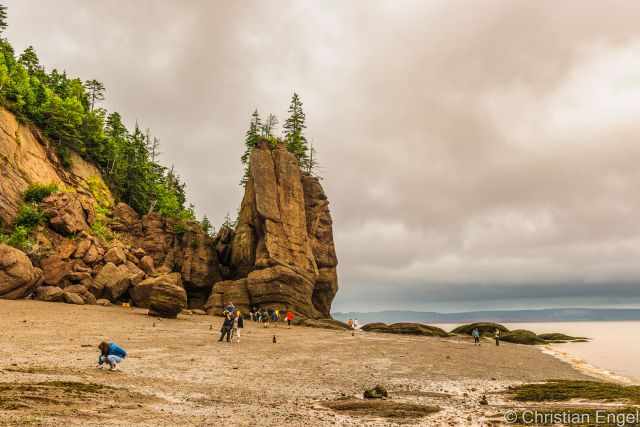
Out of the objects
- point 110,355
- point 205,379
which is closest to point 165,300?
point 110,355

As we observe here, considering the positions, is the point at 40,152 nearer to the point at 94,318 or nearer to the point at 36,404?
the point at 94,318

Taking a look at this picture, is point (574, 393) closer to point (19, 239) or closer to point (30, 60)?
point (19, 239)

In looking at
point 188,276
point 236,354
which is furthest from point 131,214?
point 236,354

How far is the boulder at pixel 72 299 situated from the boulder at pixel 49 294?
0.41 m

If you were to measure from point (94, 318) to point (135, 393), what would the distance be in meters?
24.9

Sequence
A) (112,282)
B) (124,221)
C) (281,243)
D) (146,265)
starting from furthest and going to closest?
(281,243) → (124,221) → (146,265) → (112,282)

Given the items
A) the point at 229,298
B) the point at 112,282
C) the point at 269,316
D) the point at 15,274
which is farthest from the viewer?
the point at 229,298

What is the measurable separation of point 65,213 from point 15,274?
12.3 meters

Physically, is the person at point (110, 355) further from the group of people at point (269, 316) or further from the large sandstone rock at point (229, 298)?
the large sandstone rock at point (229, 298)

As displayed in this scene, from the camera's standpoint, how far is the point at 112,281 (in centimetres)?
4694

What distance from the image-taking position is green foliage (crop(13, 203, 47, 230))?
44438 mm

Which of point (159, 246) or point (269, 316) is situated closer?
point (269, 316)

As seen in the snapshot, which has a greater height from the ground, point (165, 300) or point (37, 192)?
point (37, 192)

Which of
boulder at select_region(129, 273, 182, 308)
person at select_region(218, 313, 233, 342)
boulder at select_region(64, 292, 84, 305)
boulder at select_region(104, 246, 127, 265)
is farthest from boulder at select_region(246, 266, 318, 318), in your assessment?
person at select_region(218, 313, 233, 342)
